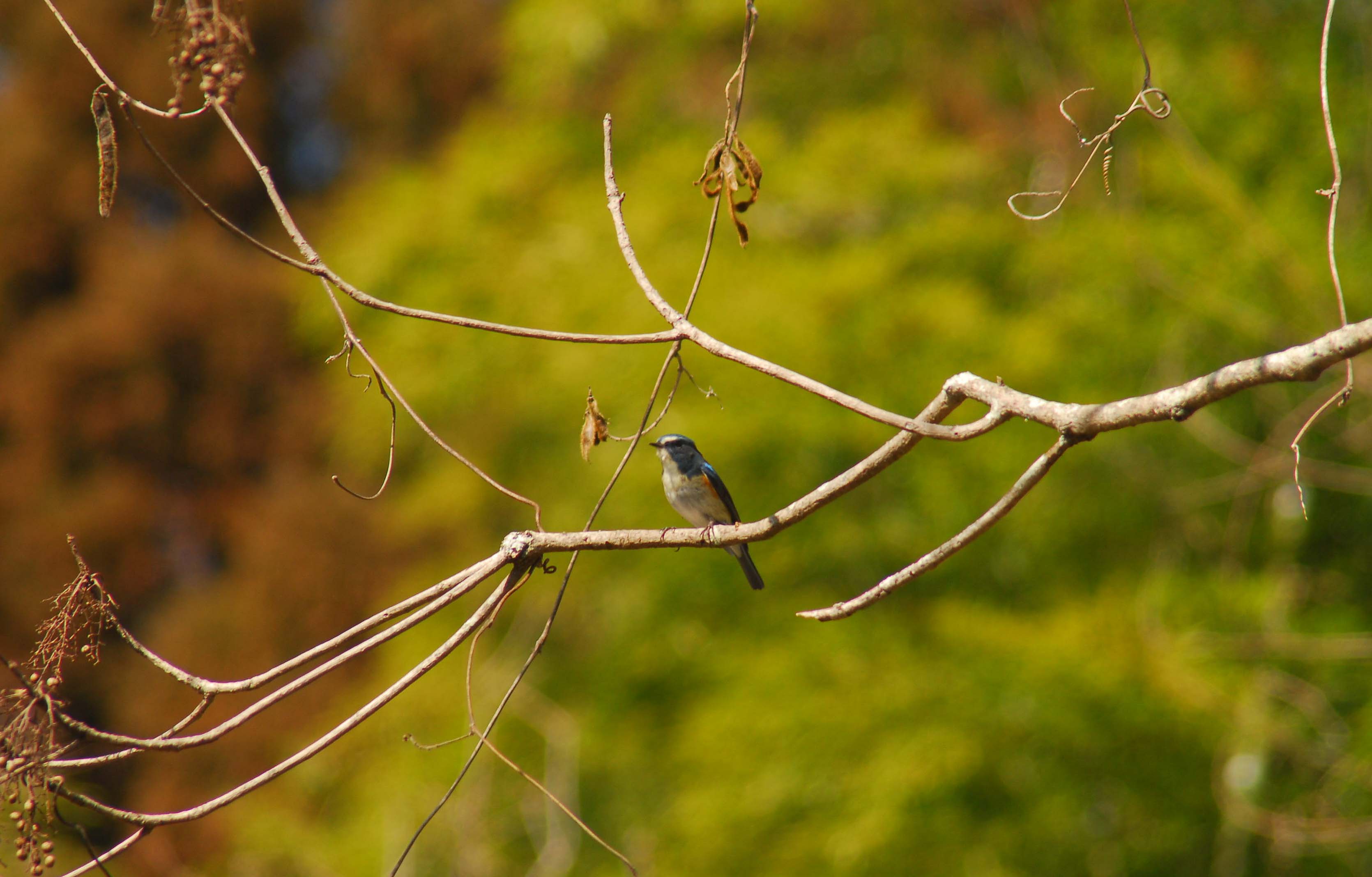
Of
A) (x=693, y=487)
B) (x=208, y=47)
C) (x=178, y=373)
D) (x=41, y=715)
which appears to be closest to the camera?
(x=208, y=47)

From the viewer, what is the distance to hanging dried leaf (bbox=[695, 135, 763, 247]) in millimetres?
1599

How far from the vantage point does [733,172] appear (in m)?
1.62

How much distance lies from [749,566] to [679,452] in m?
0.69

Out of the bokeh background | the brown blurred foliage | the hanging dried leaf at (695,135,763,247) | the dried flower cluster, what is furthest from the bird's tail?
the brown blurred foliage

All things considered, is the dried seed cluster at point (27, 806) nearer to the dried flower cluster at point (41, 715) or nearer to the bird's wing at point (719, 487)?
the dried flower cluster at point (41, 715)

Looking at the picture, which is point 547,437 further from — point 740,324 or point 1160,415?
point 1160,415

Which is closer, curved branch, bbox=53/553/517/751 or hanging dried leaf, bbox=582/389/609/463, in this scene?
curved branch, bbox=53/553/517/751

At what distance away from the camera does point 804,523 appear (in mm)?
5613

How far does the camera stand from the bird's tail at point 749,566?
4027 mm

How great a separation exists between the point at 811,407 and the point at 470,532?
2801 mm

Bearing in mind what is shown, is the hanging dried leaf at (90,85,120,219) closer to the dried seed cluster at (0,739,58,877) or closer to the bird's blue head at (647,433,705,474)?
the dried seed cluster at (0,739,58,877)

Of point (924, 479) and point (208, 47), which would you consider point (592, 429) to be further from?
point (924, 479)

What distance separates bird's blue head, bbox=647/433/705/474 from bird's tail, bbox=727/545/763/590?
0.33 metres

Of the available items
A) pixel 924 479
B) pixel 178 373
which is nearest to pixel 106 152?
pixel 924 479
